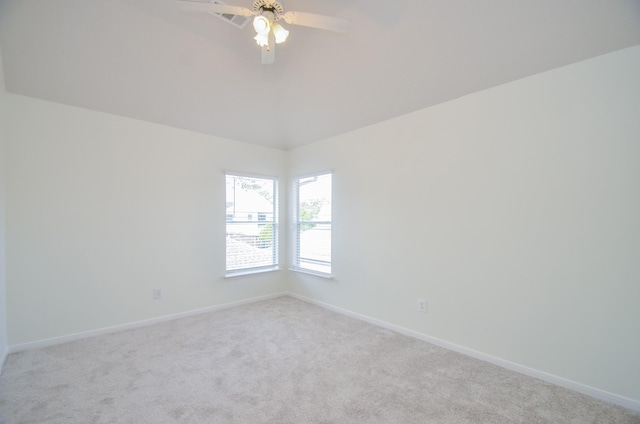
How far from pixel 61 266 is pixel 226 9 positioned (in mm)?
3037

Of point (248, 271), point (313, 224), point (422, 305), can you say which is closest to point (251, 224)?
point (248, 271)

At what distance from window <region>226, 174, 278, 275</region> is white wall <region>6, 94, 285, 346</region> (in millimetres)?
193

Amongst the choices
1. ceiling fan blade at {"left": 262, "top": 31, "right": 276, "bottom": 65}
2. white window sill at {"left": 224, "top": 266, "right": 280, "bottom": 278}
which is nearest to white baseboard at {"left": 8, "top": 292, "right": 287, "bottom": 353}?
white window sill at {"left": 224, "top": 266, "right": 280, "bottom": 278}

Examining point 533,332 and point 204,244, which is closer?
point 533,332

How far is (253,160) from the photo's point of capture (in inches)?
175

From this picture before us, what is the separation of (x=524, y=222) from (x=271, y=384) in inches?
96.9

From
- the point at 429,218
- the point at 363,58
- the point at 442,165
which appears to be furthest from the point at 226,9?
the point at 429,218

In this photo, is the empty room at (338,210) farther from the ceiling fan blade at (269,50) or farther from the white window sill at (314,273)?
the ceiling fan blade at (269,50)

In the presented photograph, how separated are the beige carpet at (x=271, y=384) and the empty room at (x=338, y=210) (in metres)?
0.02

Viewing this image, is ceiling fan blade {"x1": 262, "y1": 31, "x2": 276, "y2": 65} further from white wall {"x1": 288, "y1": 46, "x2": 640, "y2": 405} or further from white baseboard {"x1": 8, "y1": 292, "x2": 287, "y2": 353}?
white baseboard {"x1": 8, "y1": 292, "x2": 287, "y2": 353}

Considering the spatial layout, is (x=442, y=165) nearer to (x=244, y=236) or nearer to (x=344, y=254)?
(x=344, y=254)

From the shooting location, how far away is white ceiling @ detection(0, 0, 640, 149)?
81.9 inches

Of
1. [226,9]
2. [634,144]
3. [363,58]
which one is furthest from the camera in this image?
[363,58]

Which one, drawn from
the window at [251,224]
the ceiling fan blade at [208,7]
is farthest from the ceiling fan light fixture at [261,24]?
the window at [251,224]
